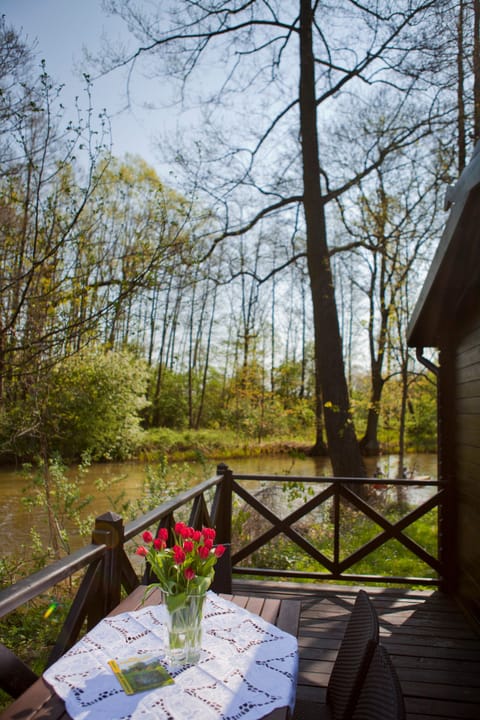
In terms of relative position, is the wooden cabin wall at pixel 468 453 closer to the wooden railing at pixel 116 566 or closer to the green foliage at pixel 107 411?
the wooden railing at pixel 116 566

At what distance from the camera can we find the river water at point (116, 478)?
7542mm

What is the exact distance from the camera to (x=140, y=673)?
1636 mm

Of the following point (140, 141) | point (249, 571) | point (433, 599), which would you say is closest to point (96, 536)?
point (249, 571)

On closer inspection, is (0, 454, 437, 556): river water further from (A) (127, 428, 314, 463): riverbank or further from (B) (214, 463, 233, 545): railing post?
(B) (214, 463, 233, 545): railing post

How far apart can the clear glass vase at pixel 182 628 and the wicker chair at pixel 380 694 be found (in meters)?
0.55

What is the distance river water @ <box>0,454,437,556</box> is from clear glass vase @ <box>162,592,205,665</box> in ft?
14.1

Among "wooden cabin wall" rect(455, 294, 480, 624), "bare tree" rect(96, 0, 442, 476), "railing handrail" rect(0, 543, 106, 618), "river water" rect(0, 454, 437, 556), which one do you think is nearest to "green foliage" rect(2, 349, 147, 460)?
"river water" rect(0, 454, 437, 556)

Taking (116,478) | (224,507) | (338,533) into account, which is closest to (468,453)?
(338,533)

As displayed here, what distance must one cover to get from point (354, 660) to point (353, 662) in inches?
0.4

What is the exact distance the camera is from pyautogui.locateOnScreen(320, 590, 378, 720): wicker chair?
1438 millimetres

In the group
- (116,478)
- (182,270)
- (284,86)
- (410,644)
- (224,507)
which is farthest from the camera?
(284,86)

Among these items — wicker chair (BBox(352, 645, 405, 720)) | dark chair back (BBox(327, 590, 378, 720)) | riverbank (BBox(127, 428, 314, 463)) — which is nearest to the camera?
wicker chair (BBox(352, 645, 405, 720))

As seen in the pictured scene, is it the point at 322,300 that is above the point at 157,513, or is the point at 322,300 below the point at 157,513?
above

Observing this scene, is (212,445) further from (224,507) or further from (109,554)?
(109,554)
